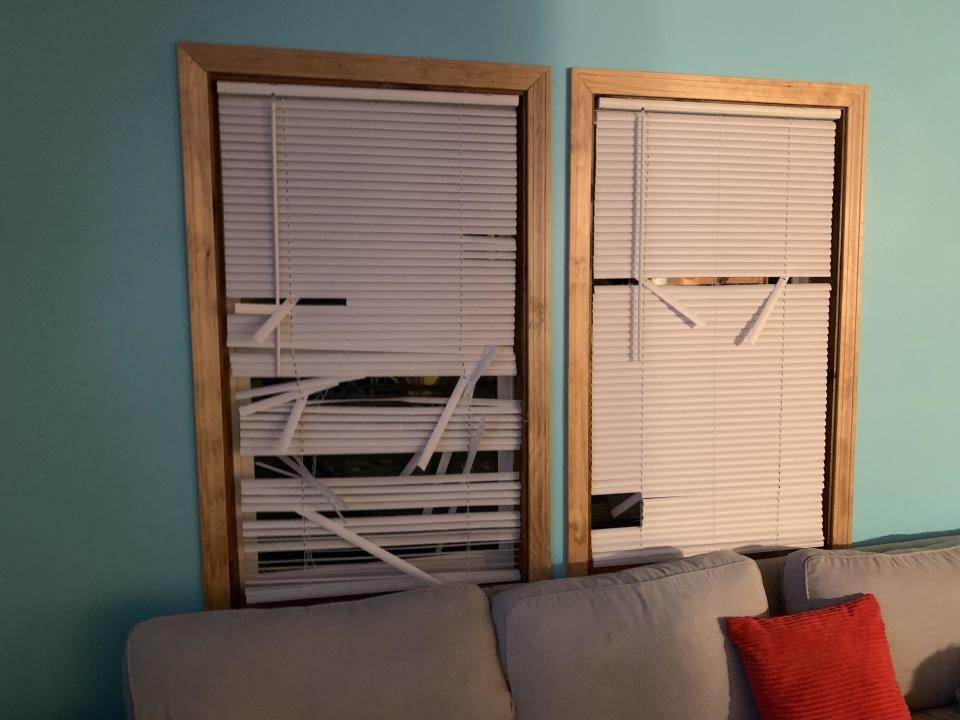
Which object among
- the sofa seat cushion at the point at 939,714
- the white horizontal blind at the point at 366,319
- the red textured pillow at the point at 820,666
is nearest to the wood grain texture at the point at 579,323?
the white horizontal blind at the point at 366,319

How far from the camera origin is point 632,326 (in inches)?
74.3

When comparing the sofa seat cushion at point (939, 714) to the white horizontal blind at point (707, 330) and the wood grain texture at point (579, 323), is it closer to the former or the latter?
the white horizontal blind at point (707, 330)

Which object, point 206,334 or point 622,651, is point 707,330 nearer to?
point 622,651

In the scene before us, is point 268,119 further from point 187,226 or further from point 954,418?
point 954,418

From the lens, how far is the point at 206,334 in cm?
165

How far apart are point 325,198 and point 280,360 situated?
1.42 feet

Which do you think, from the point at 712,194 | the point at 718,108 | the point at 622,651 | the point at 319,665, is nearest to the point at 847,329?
the point at 712,194

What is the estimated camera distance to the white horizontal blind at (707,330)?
1.86 meters

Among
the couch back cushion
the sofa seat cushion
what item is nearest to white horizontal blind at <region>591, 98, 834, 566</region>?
the couch back cushion

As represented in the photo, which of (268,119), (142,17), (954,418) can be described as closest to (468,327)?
(268,119)

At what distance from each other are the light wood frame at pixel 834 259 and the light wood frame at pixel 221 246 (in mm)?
78

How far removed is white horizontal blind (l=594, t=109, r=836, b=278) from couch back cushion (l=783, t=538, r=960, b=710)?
2.75ft

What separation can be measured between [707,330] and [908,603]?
880 millimetres

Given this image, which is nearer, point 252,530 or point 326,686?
point 326,686
